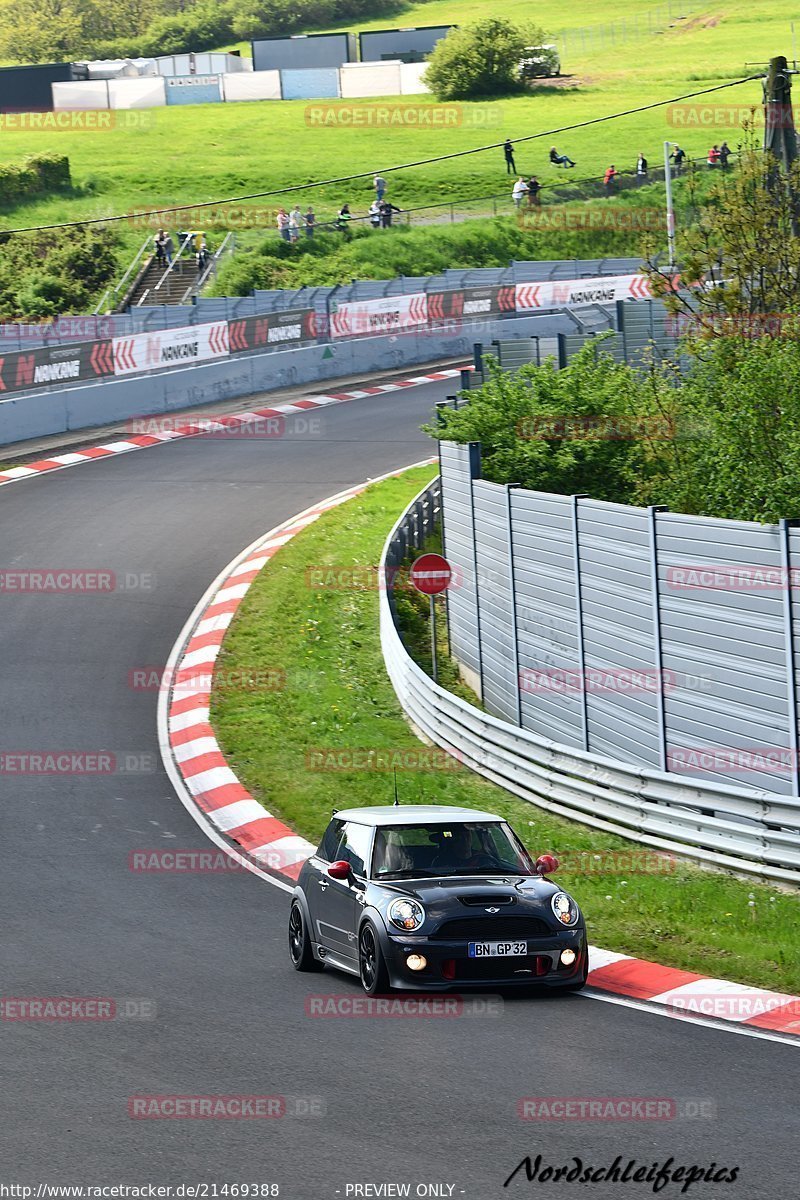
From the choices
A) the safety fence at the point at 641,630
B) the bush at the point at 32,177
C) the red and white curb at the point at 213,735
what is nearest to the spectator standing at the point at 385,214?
the bush at the point at 32,177

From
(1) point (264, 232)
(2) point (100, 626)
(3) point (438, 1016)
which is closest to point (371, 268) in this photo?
(1) point (264, 232)

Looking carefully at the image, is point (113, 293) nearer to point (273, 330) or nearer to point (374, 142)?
point (273, 330)

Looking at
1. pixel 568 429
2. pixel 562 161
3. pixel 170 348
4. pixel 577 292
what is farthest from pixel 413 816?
pixel 562 161

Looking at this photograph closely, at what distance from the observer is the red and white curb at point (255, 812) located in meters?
10.3

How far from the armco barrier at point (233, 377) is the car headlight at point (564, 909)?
2641 centimetres

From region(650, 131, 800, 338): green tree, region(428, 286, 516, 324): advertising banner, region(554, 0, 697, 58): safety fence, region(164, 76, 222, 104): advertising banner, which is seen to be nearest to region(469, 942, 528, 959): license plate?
region(650, 131, 800, 338): green tree

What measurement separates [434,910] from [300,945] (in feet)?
5.47

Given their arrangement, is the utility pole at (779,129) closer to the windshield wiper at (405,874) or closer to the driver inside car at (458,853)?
the driver inside car at (458,853)

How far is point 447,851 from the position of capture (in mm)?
11281

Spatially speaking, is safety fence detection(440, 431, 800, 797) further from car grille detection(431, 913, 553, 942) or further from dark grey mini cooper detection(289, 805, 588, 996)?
car grille detection(431, 913, 553, 942)

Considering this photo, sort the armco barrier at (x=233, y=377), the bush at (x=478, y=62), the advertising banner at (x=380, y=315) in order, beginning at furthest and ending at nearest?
the bush at (x=478, y=62)
the advertising banner at (x=380, y=315)
the armco barrier at (x=233, y=377)

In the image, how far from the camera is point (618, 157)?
8700 centimetres

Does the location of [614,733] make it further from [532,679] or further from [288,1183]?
[288,1183]

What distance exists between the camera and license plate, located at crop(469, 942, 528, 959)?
1030cm
